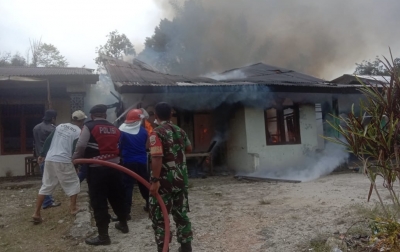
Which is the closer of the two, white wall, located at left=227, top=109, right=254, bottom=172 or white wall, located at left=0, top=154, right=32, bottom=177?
white wall, located at left=227, top=109, right=254, bottom=172

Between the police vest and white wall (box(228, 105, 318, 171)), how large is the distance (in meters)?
6.09

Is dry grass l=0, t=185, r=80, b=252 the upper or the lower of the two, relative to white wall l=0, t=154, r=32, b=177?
lower

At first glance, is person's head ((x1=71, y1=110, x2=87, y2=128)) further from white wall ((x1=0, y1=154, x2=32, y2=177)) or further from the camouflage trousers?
white wall ((x1=0, y1=154, x2=32, y2=177))

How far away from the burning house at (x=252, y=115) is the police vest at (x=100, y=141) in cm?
470

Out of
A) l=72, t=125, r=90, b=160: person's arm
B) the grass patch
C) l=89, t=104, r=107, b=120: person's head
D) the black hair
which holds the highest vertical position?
l=89, t=104, r=107, b=120: person's head

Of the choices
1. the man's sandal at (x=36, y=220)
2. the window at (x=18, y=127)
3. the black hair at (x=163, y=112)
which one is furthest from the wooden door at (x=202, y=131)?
the black hair at (x=163, y=112)

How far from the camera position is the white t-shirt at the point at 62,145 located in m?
4.37

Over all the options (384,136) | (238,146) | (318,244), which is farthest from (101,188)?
(238,146)

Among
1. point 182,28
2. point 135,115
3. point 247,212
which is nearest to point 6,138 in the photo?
point 135,115

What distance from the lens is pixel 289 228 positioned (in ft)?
12.3

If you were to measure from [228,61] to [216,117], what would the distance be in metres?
11.8

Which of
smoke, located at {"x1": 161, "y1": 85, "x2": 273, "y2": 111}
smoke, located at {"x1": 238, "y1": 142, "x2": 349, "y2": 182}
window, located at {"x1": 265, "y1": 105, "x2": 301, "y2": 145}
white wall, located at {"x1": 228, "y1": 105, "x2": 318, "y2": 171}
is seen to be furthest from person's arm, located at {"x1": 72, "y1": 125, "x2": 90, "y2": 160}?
window, located at {"x1": 265, "y1": 105, "x2": 301, "y2": 145}

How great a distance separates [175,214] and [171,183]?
0.31m

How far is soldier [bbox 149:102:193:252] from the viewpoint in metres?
2.95
